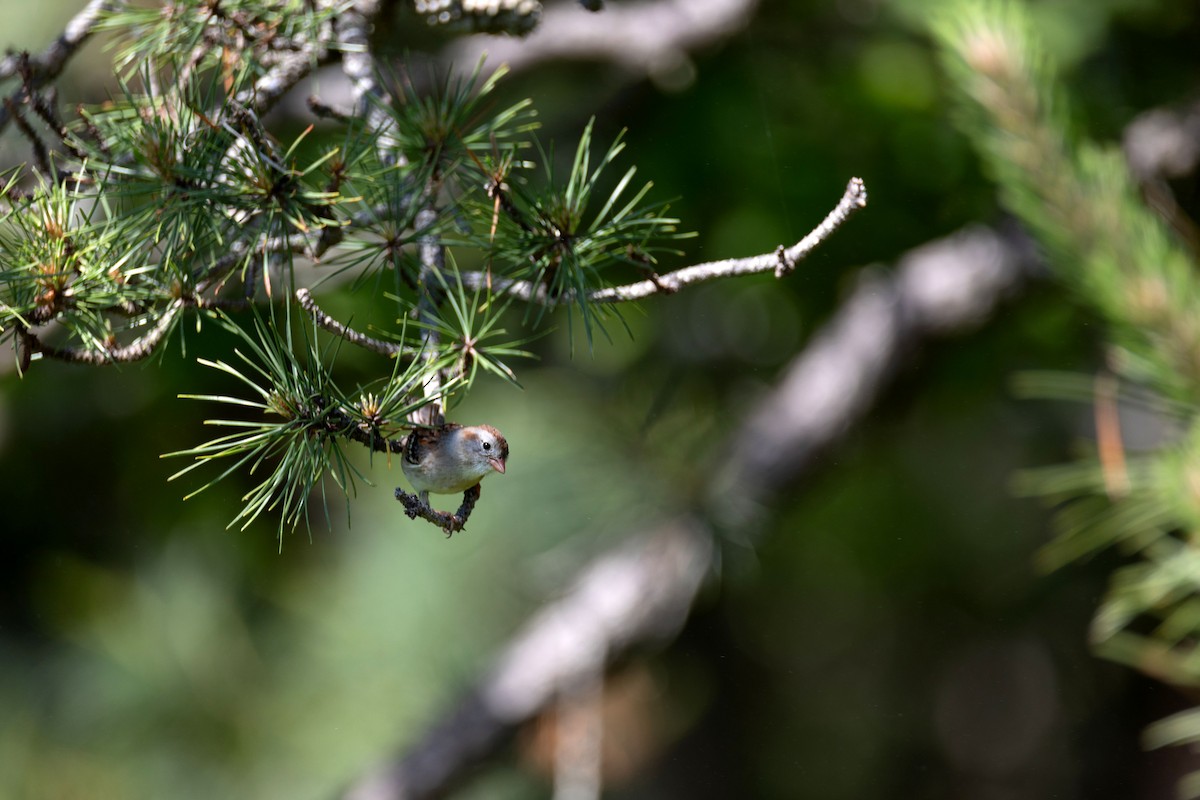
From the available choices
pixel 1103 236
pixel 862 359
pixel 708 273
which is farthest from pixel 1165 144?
pixel 708 273

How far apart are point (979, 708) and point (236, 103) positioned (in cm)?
298

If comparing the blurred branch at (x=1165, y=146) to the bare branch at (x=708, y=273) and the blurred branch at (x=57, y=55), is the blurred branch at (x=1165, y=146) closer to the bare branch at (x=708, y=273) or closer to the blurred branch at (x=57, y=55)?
the bare branch at (x=708, y=273)

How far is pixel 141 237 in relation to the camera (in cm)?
74

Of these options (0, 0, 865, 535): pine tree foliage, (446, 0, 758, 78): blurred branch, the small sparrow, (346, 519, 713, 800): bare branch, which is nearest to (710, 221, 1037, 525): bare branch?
(346, 519, 713, 800): bare branch

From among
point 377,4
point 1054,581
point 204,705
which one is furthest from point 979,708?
point 377,4

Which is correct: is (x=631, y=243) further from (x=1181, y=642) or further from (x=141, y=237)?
(x=1181, y=642)

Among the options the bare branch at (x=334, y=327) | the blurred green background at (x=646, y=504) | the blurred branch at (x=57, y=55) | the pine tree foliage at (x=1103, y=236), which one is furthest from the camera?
the blurred green background at (x=646, y=504)

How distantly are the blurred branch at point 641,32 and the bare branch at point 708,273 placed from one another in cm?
131

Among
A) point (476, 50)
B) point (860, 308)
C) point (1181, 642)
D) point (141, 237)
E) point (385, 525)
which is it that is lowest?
point (141, 237)

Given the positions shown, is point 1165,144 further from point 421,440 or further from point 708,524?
point 421,440

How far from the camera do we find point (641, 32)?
1.99 metres

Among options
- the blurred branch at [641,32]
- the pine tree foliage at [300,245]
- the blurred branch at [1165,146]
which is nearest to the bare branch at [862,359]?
the blurred branch at [1165,146]

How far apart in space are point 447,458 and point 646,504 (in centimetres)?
135

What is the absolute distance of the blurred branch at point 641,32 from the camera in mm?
1964
